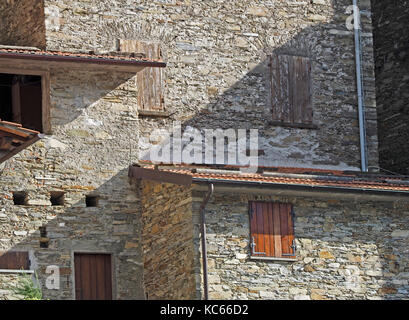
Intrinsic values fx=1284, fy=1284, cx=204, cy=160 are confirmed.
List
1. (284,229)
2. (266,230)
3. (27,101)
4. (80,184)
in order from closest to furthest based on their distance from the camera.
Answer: (266,230), (284,229), (80,184), (27,101)

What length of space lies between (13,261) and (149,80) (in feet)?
16.8

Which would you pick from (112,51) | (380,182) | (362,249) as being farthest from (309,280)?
(112,51)

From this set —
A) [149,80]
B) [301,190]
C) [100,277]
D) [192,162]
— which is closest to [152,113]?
[149,80]

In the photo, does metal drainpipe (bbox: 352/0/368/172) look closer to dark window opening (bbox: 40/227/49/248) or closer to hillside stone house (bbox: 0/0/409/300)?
hillside stone house (bbox: 0/0/409/300)

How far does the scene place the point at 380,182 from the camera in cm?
2389

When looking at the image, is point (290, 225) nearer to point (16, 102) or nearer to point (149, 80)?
point (149, 80)

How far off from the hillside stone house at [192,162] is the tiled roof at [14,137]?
0.03m

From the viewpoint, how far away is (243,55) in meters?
26.4

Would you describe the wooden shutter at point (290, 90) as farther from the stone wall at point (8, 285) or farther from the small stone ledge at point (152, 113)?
the stone wall at point (8, 285)

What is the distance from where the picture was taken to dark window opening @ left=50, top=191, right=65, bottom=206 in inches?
906

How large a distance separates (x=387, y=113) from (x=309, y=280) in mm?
8064

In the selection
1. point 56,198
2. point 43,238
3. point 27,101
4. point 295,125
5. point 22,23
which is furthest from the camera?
point 295,125

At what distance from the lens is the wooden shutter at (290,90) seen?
26375mm

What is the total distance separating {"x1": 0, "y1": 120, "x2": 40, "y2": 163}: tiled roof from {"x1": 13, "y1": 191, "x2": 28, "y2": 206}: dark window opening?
1588 millimetres
